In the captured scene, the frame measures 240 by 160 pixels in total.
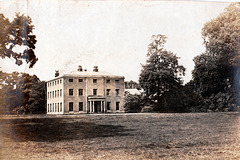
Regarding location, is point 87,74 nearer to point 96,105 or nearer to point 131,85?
point 96,105

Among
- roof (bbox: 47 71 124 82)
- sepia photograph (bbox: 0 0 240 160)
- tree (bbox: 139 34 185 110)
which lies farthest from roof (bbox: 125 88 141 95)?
roof (bbox: 47 71 124 82)

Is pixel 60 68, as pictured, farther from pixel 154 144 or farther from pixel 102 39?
pixel 154 144

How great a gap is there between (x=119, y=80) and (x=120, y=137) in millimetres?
1040

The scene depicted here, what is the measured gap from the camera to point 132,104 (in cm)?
525

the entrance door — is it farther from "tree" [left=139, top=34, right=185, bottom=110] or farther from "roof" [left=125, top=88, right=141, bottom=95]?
"tree" [left=139, top=34, right=185, bottom=110]

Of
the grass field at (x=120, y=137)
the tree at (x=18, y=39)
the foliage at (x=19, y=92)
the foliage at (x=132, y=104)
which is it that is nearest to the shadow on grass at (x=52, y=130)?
the grass field at (x=120, y=137)

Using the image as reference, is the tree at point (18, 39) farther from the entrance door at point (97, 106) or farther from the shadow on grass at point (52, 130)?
the entrance door at point (97, 106)

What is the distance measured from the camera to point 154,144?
15.8 feet

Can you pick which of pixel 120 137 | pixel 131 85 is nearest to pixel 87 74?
pixel 131 85

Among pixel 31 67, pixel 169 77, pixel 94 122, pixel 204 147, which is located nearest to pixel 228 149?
pixel 204 147

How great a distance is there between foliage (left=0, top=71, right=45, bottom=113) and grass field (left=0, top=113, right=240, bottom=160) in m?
0.17

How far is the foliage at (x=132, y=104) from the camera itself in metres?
5.14

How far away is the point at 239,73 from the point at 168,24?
184 cm

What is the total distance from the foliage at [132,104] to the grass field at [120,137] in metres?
0.11
